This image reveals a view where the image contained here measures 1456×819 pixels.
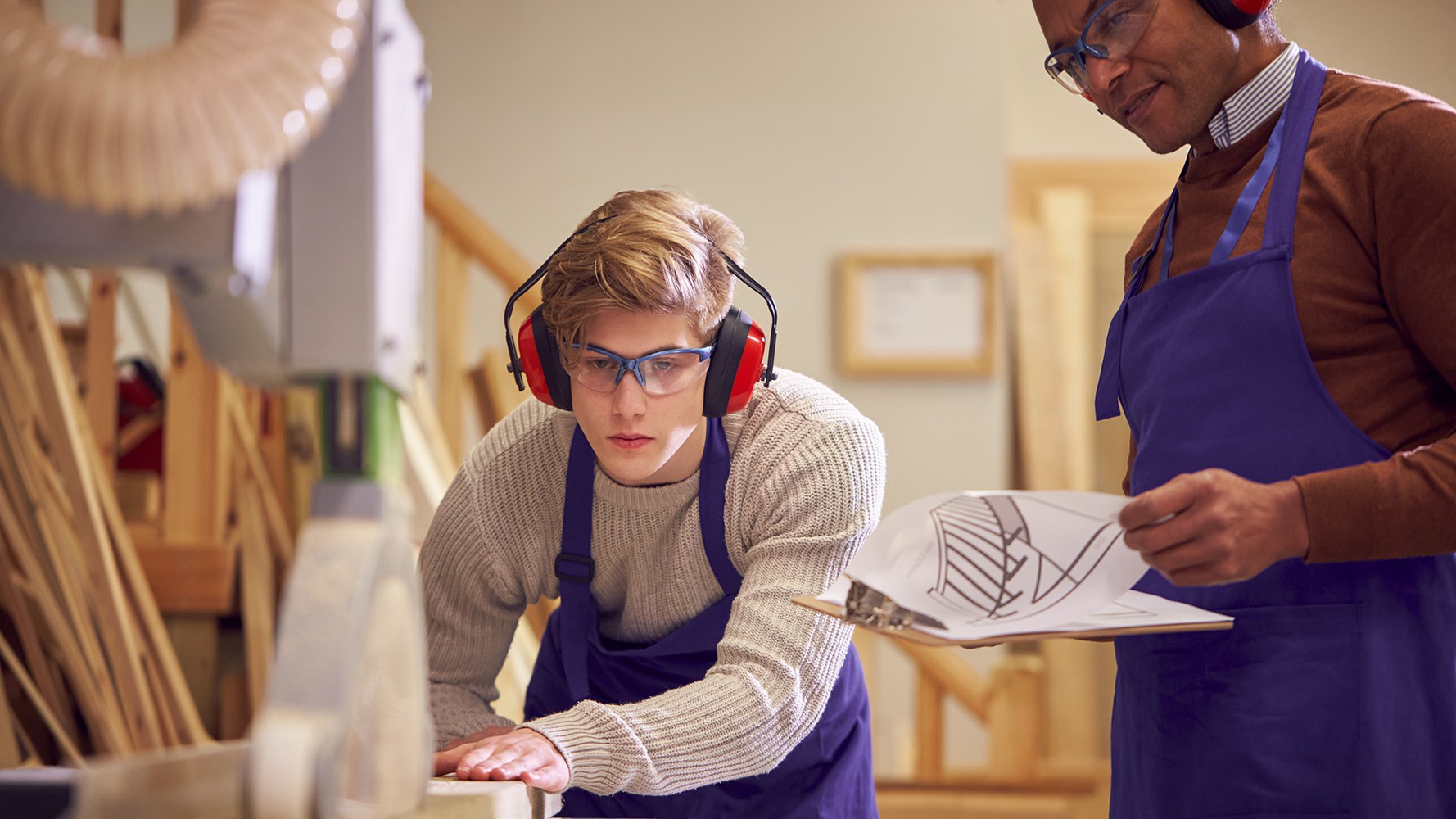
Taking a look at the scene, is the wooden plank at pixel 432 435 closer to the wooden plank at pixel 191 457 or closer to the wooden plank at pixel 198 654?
the wooden plank at pixel 191 457

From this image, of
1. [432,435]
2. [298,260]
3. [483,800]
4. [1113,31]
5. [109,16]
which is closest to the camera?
[298,260]

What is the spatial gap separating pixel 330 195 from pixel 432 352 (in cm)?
328

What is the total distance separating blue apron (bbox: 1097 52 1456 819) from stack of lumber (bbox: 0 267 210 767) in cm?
207

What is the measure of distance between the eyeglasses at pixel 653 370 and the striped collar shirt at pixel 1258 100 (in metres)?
0.61

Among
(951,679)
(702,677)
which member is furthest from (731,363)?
(951,679)

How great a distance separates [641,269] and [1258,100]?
666 millimetres

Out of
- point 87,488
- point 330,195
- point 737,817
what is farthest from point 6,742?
point 330,195

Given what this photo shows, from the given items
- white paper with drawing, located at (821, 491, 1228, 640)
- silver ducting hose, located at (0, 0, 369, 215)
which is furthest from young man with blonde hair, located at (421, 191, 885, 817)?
silver ducting hose, located at (0, 0, 369, 215)

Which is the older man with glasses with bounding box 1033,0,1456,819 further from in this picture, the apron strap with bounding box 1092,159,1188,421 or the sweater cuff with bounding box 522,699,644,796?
the sweater cuff with bounding box 522,699,644,796

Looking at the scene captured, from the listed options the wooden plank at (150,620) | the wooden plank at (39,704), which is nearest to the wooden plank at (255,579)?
the wooden plank at (150,620)

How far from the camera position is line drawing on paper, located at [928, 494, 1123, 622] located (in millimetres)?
1019

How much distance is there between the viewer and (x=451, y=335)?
3244mm

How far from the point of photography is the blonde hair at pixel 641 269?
136 cm

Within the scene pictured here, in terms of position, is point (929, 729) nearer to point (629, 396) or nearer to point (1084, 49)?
point (629, 396)
